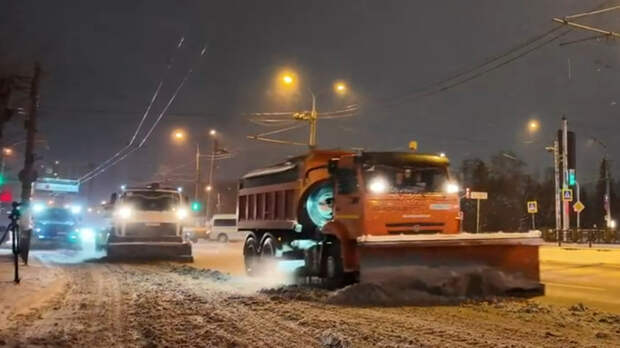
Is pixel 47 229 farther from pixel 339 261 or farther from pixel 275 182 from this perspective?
pixel 339 261

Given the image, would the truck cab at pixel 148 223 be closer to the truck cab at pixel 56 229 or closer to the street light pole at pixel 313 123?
the street light pole at pixel 313 123

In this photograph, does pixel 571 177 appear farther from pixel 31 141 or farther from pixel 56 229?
pixel 31 141

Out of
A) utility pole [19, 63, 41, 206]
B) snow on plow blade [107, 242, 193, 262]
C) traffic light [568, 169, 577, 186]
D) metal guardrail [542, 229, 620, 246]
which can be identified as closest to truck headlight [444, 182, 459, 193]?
snow on plow blade [107, 242, 193, 262]

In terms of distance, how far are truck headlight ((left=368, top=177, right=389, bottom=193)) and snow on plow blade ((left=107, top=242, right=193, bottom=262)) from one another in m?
12.3

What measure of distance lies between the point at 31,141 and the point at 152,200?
227 inches

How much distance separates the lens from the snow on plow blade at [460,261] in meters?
11.9

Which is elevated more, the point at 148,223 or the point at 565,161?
the point at 565,161

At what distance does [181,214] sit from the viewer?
24250mm

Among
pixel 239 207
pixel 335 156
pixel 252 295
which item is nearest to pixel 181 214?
pixel 239 207

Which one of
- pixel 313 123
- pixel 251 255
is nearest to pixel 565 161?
pixel 313 123

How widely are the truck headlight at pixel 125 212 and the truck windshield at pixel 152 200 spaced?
0.32m

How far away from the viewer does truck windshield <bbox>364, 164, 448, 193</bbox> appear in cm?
1308

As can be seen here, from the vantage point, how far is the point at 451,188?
13695 millimetres

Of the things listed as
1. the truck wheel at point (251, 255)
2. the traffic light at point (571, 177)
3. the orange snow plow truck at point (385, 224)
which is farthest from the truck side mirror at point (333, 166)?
the traffic light at point (571, 177)
